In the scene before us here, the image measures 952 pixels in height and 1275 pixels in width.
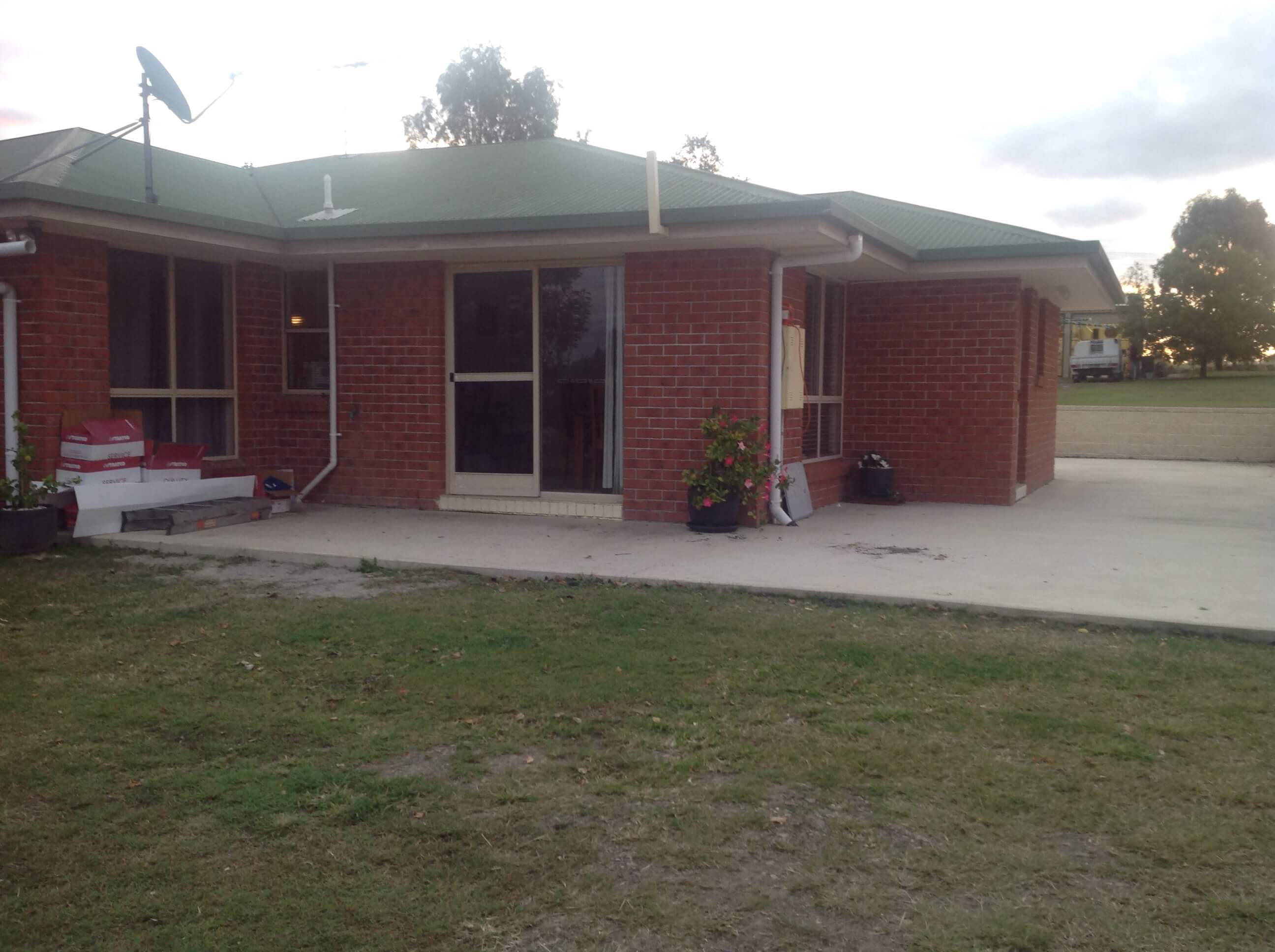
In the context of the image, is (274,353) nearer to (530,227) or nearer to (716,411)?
(530,227)

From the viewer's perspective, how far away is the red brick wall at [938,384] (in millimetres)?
11609

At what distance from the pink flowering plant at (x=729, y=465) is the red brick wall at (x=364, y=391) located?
272cm

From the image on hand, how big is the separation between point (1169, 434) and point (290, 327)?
1690 centimetres

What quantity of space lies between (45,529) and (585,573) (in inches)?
160

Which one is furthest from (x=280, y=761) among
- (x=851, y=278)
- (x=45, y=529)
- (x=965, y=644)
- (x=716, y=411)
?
(x=851, y=278)

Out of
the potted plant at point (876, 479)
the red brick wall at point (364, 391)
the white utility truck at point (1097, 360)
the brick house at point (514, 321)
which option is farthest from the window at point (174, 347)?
the white utility truck at point (1097, 360)

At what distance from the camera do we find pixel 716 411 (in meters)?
9.18

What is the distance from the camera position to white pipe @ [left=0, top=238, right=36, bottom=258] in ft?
25.9

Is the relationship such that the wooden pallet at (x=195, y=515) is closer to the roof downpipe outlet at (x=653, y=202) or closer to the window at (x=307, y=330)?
the window at (x=307, y=330)

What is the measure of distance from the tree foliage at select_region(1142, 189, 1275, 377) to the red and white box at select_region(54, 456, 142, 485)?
146 feet

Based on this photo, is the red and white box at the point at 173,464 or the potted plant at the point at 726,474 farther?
the red and white box at the point at 173,464

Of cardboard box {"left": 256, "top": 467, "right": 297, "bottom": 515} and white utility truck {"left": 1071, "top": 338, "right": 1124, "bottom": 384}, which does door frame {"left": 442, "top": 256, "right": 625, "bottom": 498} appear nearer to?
cardboard box {"left": 256, "top": 467, "right": 297, "bottom": 515}

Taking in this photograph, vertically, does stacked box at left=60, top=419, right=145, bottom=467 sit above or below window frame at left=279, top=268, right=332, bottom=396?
below

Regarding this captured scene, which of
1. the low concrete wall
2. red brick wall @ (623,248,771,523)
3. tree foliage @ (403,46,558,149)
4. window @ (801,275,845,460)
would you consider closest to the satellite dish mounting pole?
red brick wall @ (623,248,771,523)
